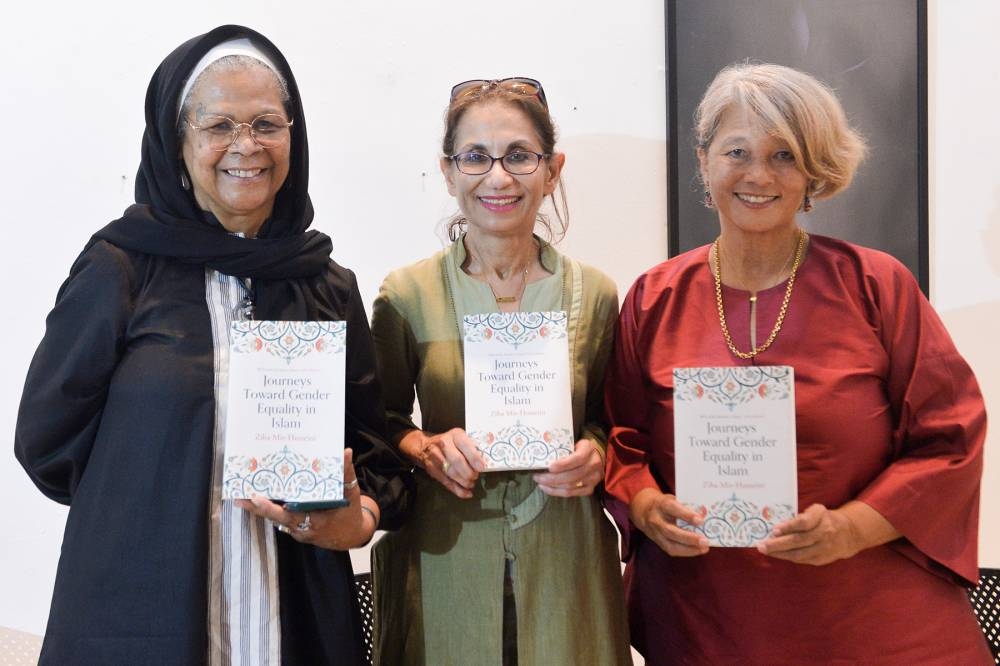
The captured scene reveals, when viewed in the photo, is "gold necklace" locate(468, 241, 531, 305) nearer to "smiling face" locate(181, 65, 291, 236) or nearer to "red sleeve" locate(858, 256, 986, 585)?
"smiling face" locate(181, 65, 291, 236)

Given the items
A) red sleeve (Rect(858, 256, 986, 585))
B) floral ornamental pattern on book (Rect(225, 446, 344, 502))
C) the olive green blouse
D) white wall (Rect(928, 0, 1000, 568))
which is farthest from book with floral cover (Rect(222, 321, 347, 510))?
white wall (Rect(928, 0, 1000, 568))

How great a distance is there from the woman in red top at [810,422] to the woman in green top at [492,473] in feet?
0.36

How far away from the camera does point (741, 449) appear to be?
1609 millimetres

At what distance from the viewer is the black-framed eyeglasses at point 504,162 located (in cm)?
189

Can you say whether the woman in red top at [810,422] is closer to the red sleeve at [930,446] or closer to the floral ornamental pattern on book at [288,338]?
the red sleeve at [930,446]

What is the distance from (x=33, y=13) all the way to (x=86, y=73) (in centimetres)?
22

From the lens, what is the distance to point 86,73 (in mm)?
2699

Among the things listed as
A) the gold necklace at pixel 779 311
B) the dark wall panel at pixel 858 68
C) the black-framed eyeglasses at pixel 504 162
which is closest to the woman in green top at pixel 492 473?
the black-framed eyeglasses at pixel 504 162

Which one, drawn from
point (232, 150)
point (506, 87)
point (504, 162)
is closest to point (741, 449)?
point (504, 162)

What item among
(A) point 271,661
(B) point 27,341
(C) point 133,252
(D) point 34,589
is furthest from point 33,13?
(A) point 271,661

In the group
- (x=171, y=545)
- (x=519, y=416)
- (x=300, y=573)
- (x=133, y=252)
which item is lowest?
(x=300, y=573)

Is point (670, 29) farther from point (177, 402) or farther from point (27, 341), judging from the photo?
point (27, 341)

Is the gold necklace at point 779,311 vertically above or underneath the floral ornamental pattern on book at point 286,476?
above

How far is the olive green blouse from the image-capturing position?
5.91 ft
